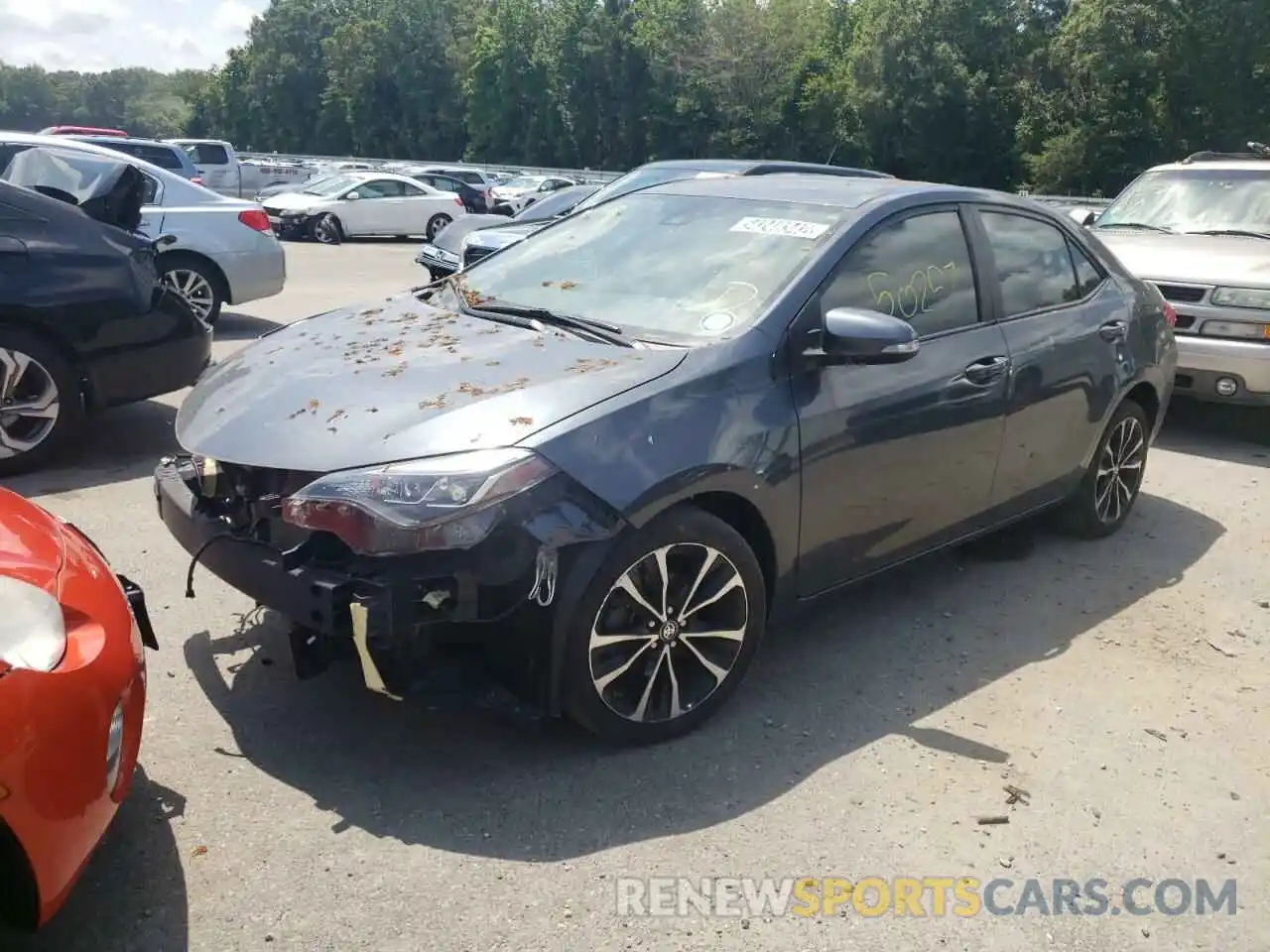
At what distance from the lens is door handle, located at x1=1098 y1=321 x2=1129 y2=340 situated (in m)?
5.10

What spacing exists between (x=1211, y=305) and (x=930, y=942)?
6139 mm

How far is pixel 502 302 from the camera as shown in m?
4.23

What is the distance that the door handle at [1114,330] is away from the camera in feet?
16.7

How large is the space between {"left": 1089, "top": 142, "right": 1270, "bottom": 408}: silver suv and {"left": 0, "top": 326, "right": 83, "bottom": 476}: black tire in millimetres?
6479

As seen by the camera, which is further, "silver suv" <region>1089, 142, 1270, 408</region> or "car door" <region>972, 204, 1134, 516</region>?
"silver suv" <region>1089, 142, 1270, 408</region>

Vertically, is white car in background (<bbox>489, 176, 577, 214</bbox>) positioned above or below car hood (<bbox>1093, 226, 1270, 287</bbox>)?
below

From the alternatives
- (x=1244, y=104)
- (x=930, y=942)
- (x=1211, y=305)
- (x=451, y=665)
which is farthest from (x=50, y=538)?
(x=1244, y=104)

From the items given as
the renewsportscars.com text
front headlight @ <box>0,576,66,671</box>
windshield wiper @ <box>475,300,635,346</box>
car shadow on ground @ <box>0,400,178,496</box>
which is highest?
windshield wiper @ <box>475,300,635,346</box>

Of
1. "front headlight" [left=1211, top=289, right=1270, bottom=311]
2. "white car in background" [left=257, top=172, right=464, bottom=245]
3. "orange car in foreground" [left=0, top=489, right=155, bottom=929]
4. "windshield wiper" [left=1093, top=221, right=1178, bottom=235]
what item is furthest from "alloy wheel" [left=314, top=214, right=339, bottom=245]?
"orange car in foreground" [left=0, top=489, right=155, bottom=929]

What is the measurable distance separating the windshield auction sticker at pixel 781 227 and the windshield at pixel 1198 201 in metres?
5.89

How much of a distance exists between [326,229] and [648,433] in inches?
815

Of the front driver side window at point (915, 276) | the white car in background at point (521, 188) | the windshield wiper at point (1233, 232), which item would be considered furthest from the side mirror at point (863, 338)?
the white car in background at point (521, 188)

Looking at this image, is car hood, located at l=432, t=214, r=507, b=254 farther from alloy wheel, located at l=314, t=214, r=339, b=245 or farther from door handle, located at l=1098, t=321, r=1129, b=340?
alloy wheel, located at l=314, t=214, r=339, b=245

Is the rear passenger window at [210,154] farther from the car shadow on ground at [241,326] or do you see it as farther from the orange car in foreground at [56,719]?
the orange car in foreground at [56,719]
